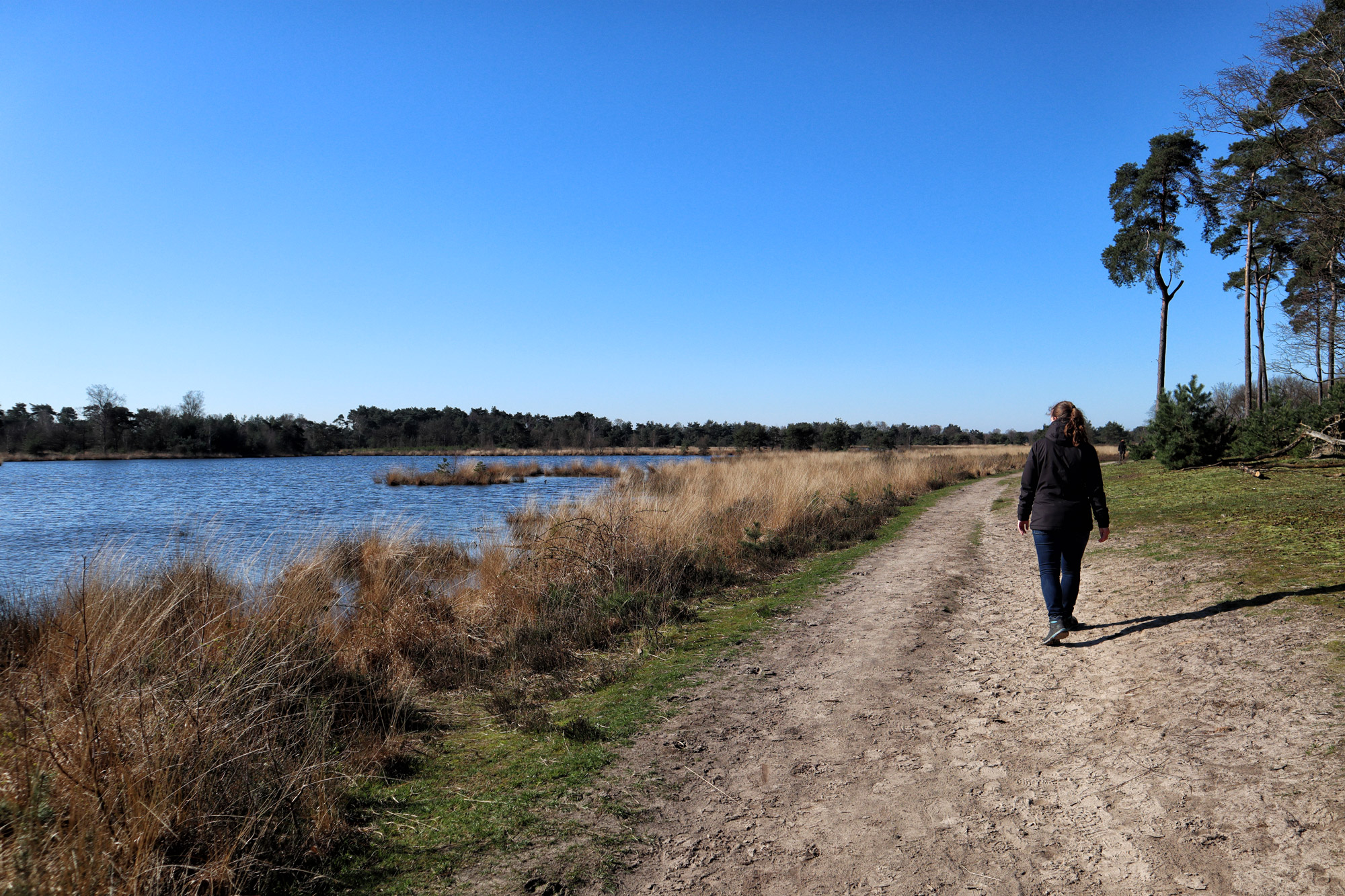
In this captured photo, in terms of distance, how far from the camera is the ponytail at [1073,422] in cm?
600

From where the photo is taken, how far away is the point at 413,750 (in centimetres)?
463

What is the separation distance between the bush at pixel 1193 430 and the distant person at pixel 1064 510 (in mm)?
14839

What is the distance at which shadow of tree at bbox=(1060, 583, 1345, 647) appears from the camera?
5.80 meters

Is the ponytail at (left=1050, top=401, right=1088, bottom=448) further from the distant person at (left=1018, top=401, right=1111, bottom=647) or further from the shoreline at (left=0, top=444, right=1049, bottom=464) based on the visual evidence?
the shoreline at (left=0, top=444, right=1049, bottom=464)

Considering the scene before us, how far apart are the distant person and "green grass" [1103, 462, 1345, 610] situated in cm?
172

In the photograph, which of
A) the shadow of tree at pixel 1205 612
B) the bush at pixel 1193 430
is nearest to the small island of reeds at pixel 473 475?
the bush at pixel 1193 430

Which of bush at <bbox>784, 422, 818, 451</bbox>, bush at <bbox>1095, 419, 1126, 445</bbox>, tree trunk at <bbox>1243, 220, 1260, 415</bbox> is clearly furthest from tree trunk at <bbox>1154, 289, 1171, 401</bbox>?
bush at <bbox>1095, 419, 1126, 445</bbox>

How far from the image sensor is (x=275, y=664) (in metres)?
4.22

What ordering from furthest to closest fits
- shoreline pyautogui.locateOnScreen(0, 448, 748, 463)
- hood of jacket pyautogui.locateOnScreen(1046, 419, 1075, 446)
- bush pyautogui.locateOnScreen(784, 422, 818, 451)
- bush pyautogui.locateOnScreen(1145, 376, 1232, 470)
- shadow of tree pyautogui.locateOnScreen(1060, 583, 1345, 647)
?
shoreline pyautogui.locateOnScreen(0, 448, 748, 463) → bush pyautogui.locateOnScreen(784, 422, 818, 451) → bush pyautogui.locateOnScreen(1145, 376, 1232, 470) → hood of jacket pyautogui.locateOnScreen(1046, 419, 1075, 446) → shadow of tree pyautogui.locateOnScreen(1060, 583, 1345, 647)

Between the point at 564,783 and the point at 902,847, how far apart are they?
1.84m

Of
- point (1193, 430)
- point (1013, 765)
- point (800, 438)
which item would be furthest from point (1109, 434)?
point (1013, 765)

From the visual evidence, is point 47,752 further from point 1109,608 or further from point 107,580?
point 1109,608

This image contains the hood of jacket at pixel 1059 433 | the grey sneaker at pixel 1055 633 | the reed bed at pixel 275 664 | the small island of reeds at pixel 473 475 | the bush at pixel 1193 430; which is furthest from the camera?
the small island of reeds at pixel 473 475

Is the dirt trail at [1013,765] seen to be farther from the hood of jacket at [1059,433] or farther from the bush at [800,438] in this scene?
the bush at [800,438]
